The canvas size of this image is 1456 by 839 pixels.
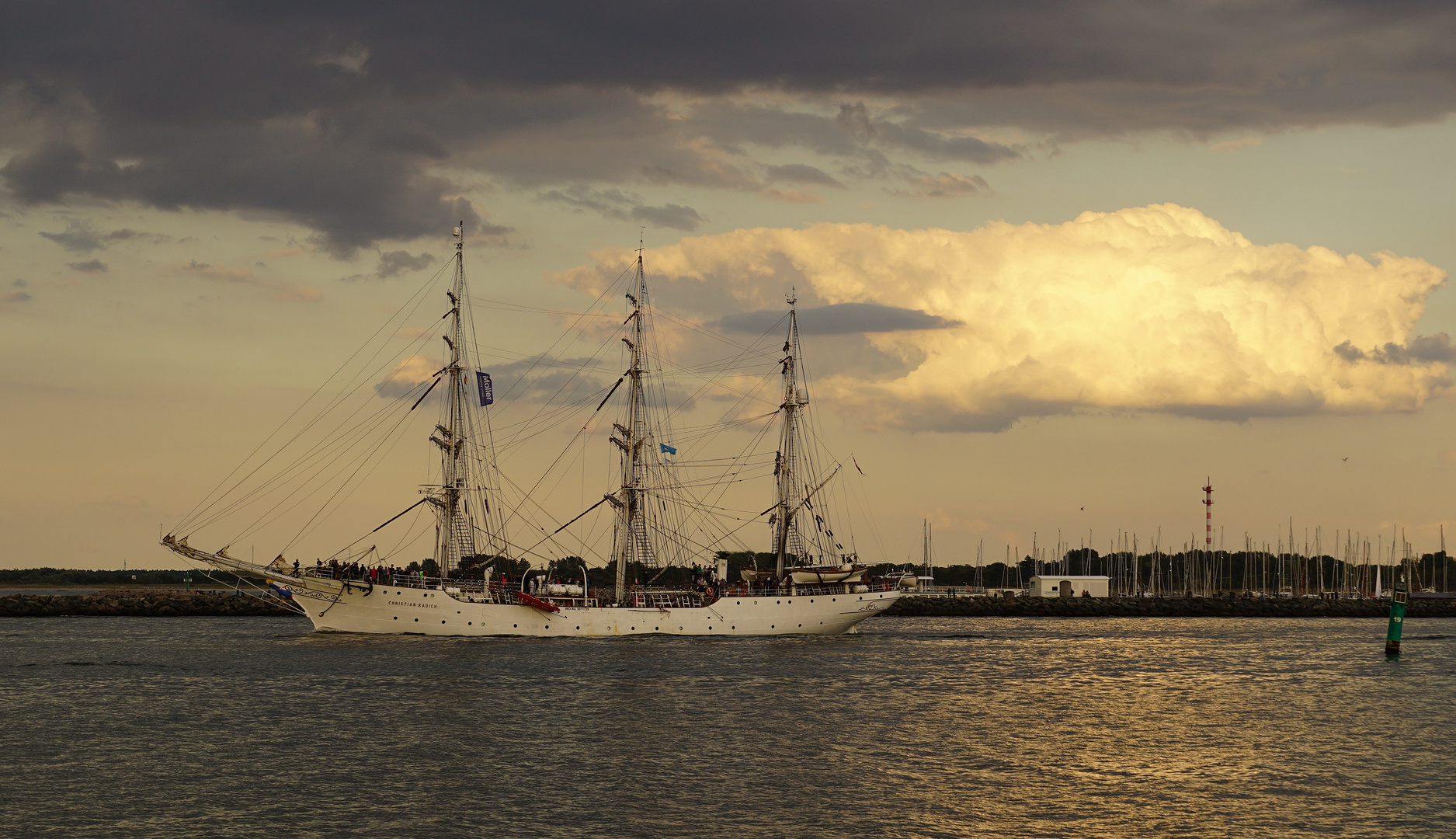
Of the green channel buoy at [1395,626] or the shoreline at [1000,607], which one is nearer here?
the green channel buoy at [1395,626]

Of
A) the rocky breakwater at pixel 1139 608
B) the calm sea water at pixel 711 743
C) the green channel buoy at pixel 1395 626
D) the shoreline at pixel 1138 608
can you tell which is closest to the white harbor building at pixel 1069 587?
the shoreline at pixel 1138 608

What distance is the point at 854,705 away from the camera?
180 feet

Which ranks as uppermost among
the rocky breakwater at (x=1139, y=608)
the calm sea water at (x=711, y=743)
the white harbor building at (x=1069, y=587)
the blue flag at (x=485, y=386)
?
the blue flag at (x=485, y=386)

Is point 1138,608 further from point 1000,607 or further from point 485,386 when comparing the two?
point 485,386

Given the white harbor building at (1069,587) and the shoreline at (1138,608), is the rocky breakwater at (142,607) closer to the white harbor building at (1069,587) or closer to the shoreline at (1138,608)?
the shoreline at (1138,608)

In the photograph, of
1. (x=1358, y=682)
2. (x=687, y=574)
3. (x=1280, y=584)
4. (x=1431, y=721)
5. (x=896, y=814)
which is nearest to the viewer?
(x=896, y=814)

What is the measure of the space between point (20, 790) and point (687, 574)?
83849 millimetres

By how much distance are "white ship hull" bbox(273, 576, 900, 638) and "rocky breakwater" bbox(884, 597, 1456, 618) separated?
52178mm

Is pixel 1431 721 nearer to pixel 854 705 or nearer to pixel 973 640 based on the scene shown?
pixel 854 705

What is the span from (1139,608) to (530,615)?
321 feet

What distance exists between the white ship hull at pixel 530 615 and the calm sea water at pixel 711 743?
4682 mm

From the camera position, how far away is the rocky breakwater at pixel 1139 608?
150 metres

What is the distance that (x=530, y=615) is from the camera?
88.9 metres

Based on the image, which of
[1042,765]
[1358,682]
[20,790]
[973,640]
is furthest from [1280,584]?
[20,790]
